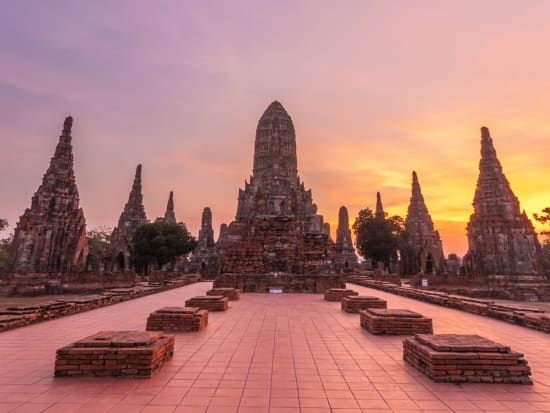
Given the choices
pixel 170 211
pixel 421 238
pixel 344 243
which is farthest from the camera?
pixel 170 211

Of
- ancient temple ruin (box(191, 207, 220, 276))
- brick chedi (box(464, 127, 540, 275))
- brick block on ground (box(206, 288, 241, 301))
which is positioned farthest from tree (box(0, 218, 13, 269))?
brick chedi (box(464, 127, 540, 275))

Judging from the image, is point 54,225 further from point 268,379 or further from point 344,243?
point 344,243

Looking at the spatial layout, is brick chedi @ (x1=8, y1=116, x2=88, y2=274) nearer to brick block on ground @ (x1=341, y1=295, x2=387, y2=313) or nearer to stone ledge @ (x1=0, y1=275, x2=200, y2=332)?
stone ledge @ (x1=0, y1=275, x2=200, y2=332)

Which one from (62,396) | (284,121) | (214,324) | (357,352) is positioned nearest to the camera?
(62,396)

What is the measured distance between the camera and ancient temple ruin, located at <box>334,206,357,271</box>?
4750 centimetres


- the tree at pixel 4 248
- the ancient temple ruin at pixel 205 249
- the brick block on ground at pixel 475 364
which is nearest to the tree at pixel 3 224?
the tree at pixel 4 248

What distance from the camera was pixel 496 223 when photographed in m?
32.2

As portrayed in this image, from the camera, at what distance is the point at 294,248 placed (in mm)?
21109

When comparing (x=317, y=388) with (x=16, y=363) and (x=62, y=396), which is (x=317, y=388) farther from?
(x=16, y=363)

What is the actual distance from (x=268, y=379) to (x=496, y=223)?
34.3 meters

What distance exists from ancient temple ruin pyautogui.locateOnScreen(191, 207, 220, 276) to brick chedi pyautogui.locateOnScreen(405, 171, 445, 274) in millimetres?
26946

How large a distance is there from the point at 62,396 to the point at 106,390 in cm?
45

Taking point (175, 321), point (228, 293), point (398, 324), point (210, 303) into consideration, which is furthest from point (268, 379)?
point (228, 293)

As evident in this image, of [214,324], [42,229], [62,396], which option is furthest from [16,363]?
[42,229]
